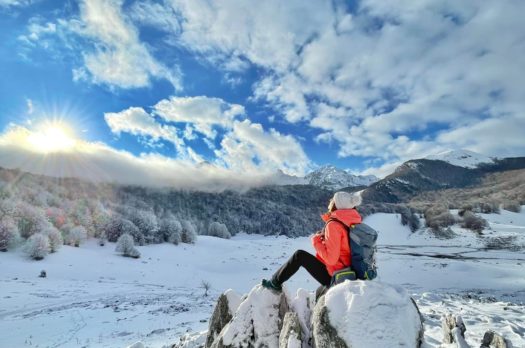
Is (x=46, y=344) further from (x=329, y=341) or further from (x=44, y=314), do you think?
(x=329, y=341)

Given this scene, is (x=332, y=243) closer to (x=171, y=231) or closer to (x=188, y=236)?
(x=171, y=231)

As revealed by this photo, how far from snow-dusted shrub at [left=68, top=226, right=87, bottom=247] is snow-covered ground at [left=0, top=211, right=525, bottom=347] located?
1.95 metres

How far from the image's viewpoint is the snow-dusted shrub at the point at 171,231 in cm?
5800

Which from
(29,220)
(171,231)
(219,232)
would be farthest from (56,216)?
(219,232)

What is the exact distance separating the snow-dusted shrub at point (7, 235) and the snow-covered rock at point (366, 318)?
48.2 metres

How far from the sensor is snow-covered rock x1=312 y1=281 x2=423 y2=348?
4215mm

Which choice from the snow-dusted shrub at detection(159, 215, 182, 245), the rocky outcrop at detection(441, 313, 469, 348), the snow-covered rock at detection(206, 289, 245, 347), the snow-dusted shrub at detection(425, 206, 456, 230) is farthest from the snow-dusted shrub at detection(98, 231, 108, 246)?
the snow-dusted shrub at detection(425, 206, 456, 230)

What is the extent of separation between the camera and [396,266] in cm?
4059

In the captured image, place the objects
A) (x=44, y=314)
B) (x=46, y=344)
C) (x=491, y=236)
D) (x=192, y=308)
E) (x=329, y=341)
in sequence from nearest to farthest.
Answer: (x=329, y=341)
(x=46, y=344)
(x=44, y=314)
(x=192, y=308)
(x=491, y=236)

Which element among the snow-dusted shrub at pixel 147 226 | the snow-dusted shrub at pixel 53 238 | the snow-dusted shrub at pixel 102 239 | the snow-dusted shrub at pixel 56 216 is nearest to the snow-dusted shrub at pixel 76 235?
the snow-dusted shrub at pixel 102 239

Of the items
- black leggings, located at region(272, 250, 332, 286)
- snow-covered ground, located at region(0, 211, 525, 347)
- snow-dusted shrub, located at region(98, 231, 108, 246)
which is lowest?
snow-covered ground, located at region(0, 211, 525, 347)

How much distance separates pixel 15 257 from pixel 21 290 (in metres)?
15.2

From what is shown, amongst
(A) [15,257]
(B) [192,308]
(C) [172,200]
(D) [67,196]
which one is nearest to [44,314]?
(B) [192,308]

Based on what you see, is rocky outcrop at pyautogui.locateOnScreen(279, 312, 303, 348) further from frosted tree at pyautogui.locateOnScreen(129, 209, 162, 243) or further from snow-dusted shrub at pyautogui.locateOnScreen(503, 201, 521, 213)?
snow-dusted shrub at pyautogui.locateOnScreen(503, 201, 521, 213)
